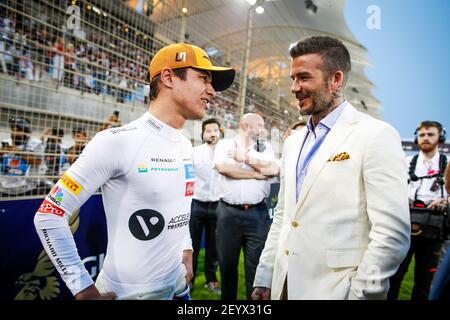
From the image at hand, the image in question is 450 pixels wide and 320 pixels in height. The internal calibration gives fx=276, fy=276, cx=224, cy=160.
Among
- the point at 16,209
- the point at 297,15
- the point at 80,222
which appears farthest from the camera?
the point at 80,222

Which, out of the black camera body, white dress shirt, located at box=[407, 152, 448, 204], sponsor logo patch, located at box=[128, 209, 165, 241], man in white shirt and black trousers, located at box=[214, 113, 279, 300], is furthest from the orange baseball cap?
white dress shirt, located at box=[407, 152, 448, 204]

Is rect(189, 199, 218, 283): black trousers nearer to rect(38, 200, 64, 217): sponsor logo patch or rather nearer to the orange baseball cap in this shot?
the orange baseball cap

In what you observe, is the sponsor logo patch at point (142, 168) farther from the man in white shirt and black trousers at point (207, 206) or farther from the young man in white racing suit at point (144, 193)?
the man in white shirt and black trousers at point (207, 206)

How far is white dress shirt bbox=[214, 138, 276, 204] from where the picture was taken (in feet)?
8.32

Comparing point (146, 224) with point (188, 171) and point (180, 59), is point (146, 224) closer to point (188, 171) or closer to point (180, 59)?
point (188, 171)

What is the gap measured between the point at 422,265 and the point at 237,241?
5.70ft

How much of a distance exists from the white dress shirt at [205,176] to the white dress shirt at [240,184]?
2.36 feet

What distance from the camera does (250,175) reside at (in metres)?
2.56

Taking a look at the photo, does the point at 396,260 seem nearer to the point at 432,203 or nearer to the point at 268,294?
the point at 268,294

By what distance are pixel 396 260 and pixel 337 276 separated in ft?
0.70

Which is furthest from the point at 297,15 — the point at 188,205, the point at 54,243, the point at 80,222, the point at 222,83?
the point at 80,222

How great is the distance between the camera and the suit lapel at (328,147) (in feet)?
3.63

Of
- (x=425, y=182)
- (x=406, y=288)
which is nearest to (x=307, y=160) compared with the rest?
(x=425, y=182)

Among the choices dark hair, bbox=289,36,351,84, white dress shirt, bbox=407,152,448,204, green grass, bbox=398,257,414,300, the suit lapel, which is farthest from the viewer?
green grass, bbox=398,257,414,300
